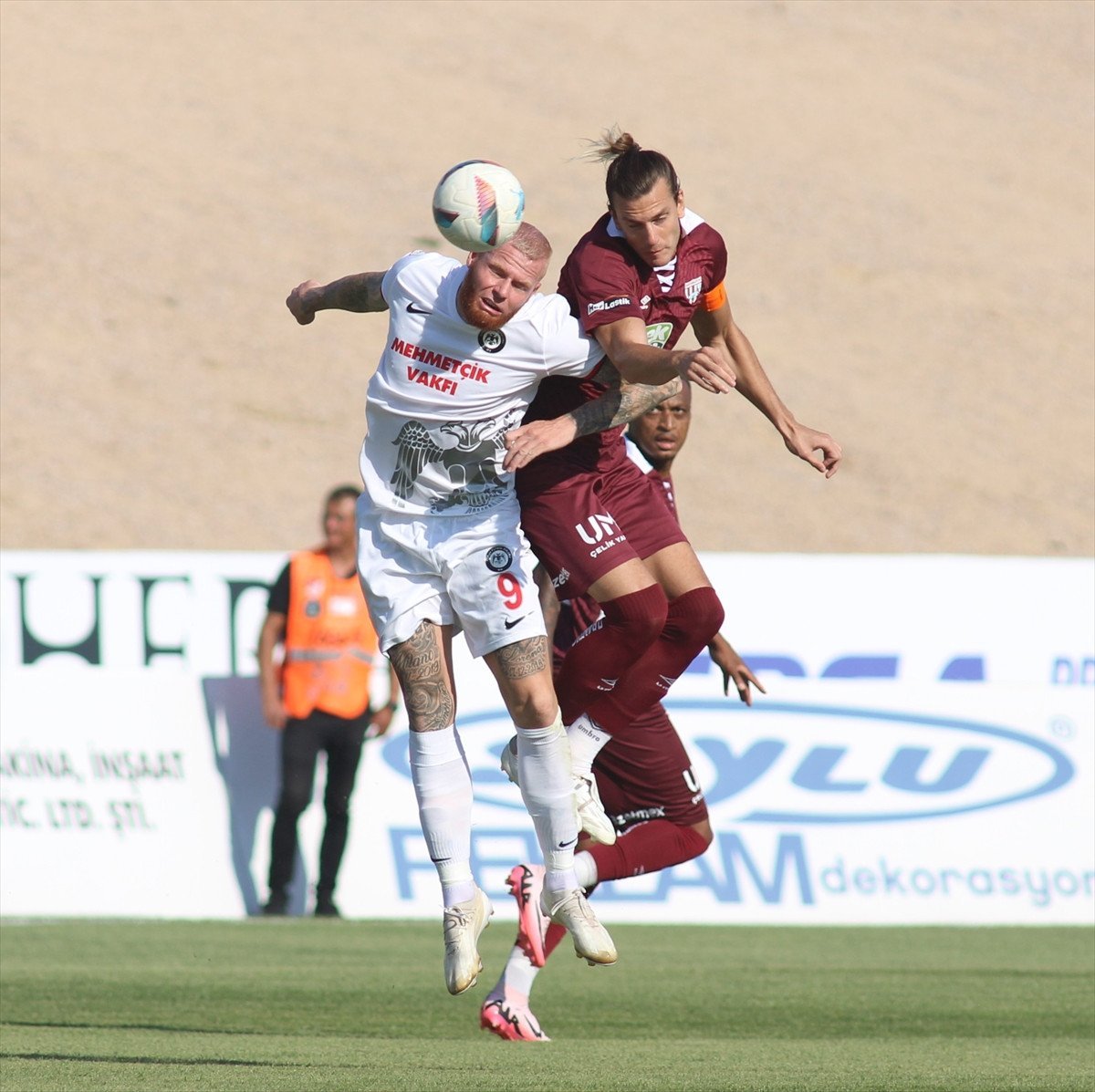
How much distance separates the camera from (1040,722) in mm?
13539

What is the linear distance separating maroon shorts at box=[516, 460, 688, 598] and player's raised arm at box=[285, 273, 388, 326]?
2.92 feet

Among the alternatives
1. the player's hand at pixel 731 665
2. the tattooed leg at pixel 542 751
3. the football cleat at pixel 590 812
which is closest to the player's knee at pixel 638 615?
the tattooed leg at pixel 542 751

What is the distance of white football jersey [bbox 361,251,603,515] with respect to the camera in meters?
7.15

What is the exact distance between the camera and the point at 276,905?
12.9 metres

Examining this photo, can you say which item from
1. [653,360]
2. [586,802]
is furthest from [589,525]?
[586,802]

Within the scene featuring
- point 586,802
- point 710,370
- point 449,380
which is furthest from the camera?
point 586,802

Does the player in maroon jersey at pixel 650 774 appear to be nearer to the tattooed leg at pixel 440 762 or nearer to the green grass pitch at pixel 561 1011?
the green grass pitch at pixel 561 1011

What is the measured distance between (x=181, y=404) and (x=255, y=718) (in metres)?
16.9

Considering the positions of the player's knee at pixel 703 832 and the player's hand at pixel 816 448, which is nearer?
the player's hand at pixel 816 448

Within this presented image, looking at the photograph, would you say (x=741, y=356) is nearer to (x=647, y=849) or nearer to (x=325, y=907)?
(x=647, y=849)

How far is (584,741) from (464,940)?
1.05 m

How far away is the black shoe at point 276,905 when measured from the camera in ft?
42.4

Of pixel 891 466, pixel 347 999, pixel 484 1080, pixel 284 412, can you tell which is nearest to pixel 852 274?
pixel 891 466

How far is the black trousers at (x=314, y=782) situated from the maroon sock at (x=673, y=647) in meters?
5.35
